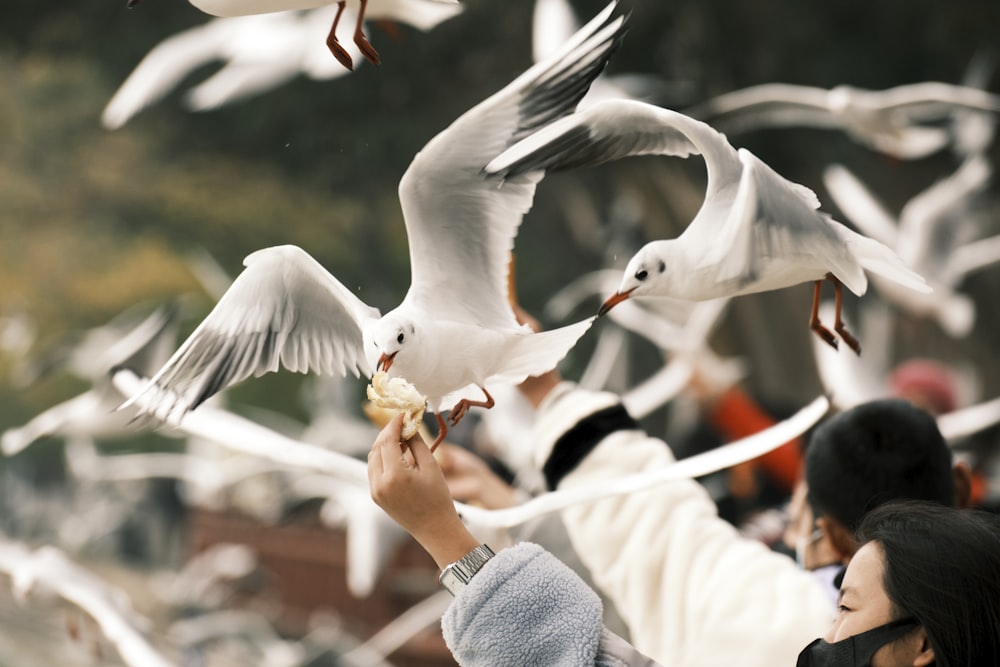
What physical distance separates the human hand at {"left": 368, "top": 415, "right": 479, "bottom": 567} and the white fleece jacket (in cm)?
20

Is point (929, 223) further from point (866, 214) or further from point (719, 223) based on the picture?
point (719, 223)

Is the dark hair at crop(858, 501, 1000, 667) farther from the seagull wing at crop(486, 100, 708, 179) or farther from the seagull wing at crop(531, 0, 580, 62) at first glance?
the seagull wing at crop(531, 0, 580, 62)

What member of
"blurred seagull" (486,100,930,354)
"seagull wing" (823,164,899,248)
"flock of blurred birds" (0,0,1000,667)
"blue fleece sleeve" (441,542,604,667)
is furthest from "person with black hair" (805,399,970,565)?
"seagull wing" (823,164,899,248)

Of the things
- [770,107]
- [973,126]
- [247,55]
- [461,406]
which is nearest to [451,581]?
[461,406]

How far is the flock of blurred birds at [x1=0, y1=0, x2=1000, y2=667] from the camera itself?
0.98 meters

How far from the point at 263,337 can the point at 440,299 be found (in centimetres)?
9

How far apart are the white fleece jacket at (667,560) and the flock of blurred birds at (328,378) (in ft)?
1.10

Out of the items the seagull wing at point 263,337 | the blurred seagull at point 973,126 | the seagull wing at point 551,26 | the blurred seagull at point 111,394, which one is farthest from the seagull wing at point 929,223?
the seagull wing at point 263,337

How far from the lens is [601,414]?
683 mm

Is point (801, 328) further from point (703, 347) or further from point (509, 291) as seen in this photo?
point (509, 291)

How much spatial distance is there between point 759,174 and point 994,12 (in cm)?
219

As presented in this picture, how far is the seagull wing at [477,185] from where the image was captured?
1.65ft

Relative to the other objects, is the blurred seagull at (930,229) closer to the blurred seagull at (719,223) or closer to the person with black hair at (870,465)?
the person with black hair at (870,465)

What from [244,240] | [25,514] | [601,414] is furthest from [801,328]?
[601,414]
